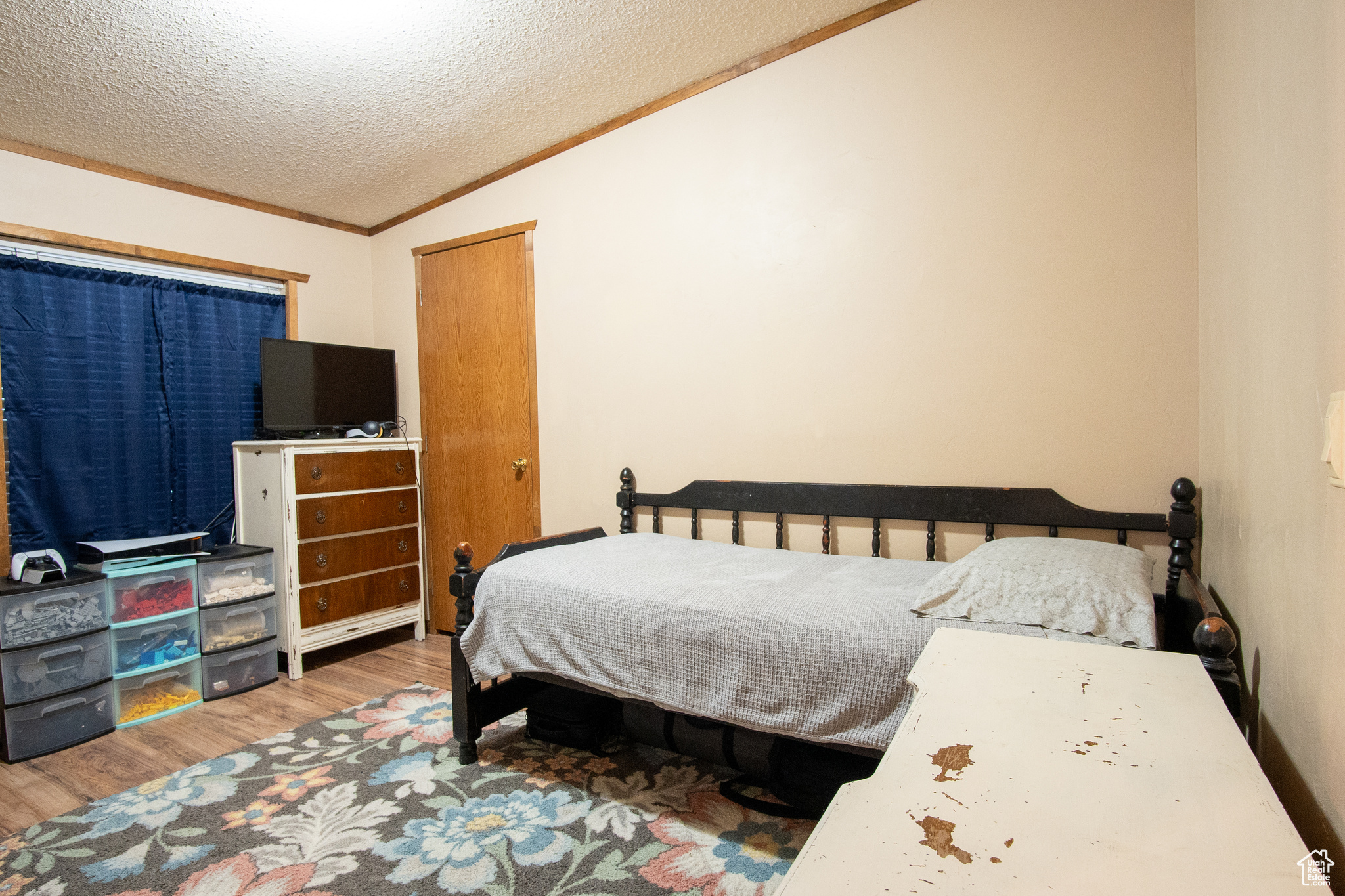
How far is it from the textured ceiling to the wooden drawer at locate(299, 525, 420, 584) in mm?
1830

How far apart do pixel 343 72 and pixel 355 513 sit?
6.45 feet

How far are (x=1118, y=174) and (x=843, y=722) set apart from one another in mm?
1672

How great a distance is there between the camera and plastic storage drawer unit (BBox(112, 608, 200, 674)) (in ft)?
8.75

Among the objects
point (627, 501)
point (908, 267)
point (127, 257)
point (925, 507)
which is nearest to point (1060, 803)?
point (925, 507)

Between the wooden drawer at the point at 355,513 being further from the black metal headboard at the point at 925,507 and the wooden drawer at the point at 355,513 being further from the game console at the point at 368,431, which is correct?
the black metal headboard at the point at 925,507

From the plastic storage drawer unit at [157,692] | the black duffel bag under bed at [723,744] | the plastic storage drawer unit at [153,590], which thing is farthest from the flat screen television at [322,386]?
the black duffel bag under bed at [723,744]

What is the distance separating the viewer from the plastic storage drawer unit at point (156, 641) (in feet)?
8.75

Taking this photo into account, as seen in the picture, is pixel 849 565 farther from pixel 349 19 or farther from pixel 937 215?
pixel 349 19

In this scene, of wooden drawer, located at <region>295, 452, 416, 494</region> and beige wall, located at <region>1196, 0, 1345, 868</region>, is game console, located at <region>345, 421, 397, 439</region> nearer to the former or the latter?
wooden drawer, located at <region>295, 452, 416, 494</region>

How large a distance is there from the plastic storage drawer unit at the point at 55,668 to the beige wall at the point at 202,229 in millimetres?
1788

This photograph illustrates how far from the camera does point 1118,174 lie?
1890mm

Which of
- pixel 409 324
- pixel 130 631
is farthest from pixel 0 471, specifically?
pixel 409 324

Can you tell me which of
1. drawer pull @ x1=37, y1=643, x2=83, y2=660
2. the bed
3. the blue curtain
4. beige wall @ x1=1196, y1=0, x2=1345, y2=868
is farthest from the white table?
the blue curtain

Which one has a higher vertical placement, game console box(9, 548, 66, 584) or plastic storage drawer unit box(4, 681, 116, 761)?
game console box(9, 548, 66, 584)
